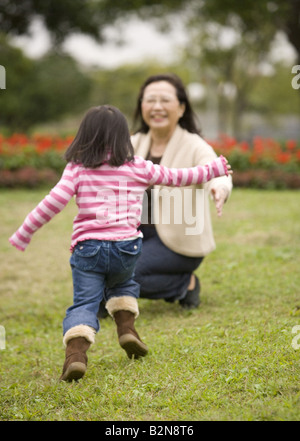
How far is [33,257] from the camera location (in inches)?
266

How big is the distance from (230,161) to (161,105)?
7.15m

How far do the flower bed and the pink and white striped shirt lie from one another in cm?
758

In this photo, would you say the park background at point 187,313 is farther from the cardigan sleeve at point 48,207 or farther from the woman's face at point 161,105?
the woman's face at point 161,105

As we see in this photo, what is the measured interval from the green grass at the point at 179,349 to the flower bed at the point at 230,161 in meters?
4.05

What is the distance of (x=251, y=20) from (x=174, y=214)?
12.0 m

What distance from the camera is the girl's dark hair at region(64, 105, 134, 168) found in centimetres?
313

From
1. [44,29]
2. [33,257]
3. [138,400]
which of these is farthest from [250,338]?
[44,29]

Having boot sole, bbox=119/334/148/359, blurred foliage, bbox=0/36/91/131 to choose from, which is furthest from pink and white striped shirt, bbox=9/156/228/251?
blurred foliage, bbox=0/36/91/131

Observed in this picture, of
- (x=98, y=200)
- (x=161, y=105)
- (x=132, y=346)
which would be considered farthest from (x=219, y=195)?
(x=161, y=105)

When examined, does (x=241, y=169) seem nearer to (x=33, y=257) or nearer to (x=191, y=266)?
(x=33, y=257)

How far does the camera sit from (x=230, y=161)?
37.4ft

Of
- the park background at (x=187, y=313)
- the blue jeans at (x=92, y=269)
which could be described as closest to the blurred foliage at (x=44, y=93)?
the park background at (x=187, y=313)

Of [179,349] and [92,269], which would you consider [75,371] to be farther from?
[179,349]

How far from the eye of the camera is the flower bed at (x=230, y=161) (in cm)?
1067
